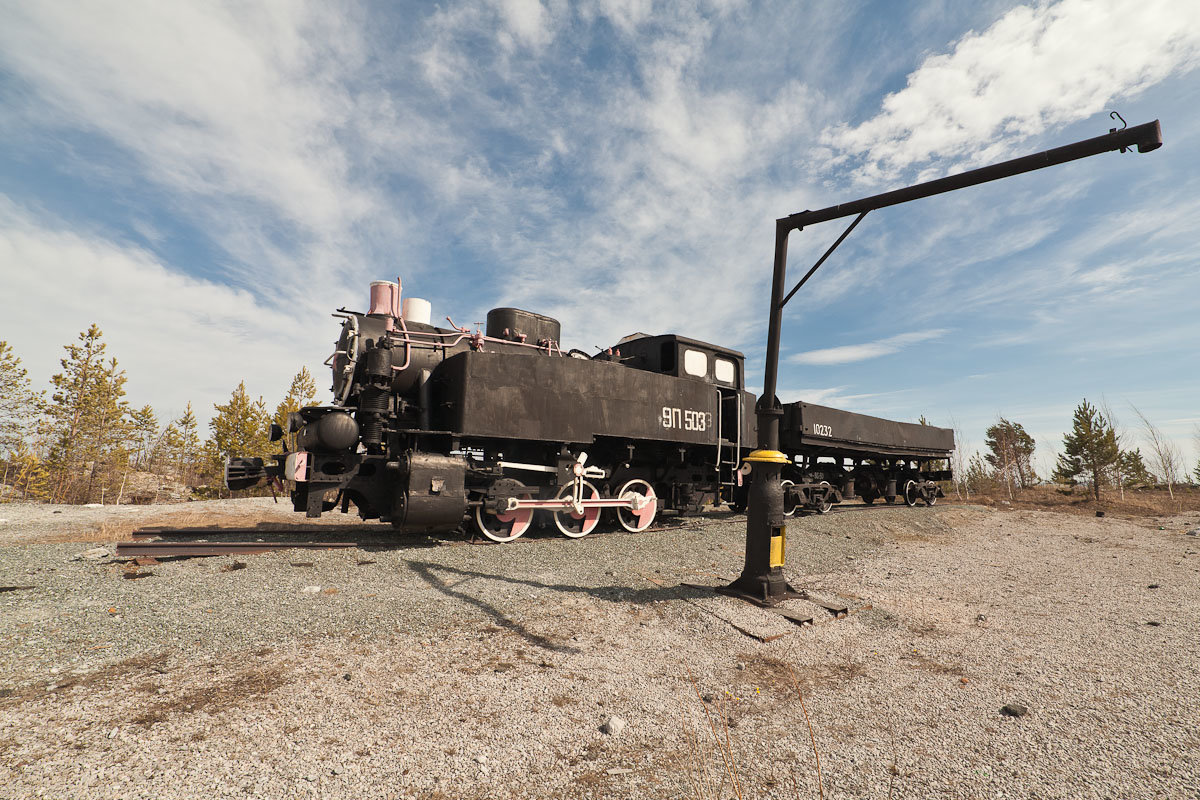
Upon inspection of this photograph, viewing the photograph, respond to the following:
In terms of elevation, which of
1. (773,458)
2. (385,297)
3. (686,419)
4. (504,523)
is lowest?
(504,523)

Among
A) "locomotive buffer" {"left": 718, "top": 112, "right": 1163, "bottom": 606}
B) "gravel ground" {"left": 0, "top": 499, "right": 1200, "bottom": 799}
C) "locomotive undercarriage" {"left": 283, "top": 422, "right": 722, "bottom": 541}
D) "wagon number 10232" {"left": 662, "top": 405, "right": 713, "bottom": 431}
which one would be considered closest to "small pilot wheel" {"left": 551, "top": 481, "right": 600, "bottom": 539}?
"locomotive undercarriage" {"left": 283, "top": 422, "right": 722, "bottom": 541}

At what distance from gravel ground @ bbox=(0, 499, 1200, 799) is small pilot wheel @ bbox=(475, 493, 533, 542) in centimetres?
176

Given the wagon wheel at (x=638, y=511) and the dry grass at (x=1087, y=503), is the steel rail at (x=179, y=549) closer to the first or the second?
the wagon wheel at (x=638, y=511)

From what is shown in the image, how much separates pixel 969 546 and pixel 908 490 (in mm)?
7941

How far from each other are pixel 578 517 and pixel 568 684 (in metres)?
5.44

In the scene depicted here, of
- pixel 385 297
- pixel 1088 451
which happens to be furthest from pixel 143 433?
pixel 1088 451

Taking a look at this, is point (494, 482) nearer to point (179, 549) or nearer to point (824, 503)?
point (179, 549)

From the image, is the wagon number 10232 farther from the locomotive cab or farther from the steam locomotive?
the locomotive cab

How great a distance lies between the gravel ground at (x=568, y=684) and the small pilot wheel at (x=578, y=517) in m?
2.36

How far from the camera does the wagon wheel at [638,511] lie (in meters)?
9.03

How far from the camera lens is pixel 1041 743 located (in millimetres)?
2430

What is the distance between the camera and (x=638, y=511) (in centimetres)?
901

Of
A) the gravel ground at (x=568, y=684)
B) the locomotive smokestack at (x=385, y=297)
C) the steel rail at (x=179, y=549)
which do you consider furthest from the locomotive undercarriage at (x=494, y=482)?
the locomotive smokestack at (x=385, y=297)

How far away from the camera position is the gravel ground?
2.16 metres
